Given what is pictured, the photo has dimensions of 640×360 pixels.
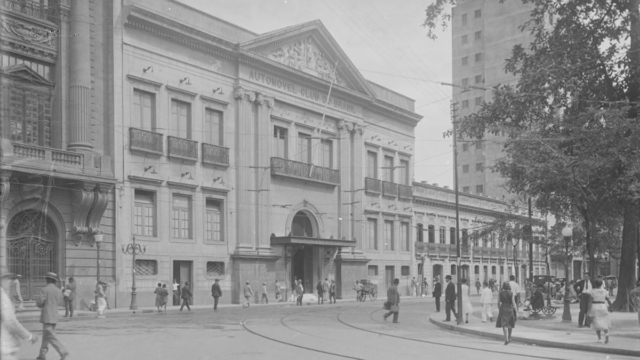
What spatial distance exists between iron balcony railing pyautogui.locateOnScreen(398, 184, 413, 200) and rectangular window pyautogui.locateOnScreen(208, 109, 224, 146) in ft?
64.0

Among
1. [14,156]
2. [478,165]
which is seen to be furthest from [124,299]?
[478,165]

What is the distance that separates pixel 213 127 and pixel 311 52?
9936 mm

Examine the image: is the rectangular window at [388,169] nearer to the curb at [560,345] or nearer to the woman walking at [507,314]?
the curb at [560,345]

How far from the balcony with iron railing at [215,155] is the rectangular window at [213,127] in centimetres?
43

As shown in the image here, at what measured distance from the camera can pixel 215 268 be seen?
Result: 38.6 m

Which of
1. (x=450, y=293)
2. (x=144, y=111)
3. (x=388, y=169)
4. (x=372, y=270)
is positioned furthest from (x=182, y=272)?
(x=388, y=169)

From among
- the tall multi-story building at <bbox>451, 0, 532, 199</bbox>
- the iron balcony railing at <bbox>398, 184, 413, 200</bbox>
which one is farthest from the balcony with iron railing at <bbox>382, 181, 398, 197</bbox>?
the tall multi-story building at <bbox>451, 0, 532, 199</bbox>

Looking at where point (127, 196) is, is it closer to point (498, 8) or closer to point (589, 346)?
point (589, 346)

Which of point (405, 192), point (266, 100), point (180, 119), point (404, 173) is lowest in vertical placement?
point (405, 192)

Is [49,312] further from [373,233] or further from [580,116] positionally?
[373,233]

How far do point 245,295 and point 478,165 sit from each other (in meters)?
61.5

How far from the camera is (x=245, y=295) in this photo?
3697cm

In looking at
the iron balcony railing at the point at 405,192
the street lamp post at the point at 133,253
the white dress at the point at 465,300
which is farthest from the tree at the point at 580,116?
the iron balcony railing at the point at 405,192

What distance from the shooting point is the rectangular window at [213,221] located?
38.6 metres
